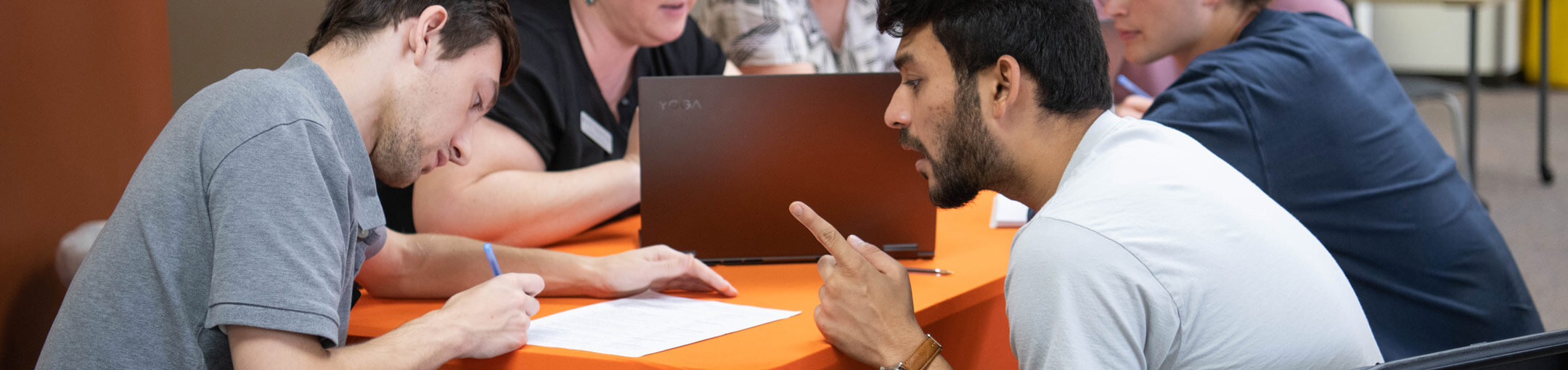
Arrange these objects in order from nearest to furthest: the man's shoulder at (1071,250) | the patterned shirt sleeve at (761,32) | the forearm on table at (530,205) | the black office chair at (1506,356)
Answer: the black office chair at (1506,356), the man's shoulder at (1071,250), the forearm on table at (530,205), the patterned shirt sleeve at (761,32)

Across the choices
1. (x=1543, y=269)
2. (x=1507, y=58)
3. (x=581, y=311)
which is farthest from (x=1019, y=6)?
(x=1507, y=58)

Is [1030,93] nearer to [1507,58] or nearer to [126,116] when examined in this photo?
[126,116]

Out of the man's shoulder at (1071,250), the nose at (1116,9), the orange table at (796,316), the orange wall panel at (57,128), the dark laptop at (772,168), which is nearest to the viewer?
the man's shoulder at (1071,250)

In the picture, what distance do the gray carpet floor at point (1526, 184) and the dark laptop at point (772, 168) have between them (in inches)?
79.7

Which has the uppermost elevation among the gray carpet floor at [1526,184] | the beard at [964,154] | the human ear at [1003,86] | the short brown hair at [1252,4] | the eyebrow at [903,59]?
the eyebrow at [903,59]

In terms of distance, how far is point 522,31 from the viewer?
1.79 m

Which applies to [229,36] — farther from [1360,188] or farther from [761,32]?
[1360,188]

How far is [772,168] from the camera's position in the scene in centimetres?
146

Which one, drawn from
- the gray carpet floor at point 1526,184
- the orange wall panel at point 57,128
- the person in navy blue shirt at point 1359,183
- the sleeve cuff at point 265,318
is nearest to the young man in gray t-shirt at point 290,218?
the sleeve cuff at point 265,318

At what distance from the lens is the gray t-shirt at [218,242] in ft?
3.00

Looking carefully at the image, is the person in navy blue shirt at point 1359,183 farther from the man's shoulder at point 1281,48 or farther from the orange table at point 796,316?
the orange table at point 796,316

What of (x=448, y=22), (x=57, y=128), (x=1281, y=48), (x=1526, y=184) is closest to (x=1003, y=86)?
(x=448, y=22)

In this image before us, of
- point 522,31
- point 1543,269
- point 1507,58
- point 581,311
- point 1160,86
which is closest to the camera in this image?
point 581,311

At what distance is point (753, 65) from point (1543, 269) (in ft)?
10.1
